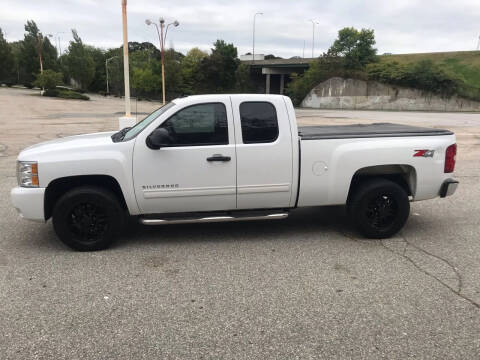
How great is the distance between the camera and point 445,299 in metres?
3.68

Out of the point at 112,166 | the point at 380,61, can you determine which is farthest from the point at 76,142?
the point at 380,61

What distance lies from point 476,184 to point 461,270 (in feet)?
16.8

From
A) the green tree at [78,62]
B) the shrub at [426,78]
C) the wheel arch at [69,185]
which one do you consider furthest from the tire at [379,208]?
the green tree at [78,62]

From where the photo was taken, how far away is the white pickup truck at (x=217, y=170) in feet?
15.2

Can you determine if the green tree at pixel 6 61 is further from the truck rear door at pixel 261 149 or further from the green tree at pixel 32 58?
the truck rear door at pixel 261 149

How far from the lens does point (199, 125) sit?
4773 mm

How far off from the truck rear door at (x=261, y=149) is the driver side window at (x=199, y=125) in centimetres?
17

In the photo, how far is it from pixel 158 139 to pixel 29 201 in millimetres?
1616

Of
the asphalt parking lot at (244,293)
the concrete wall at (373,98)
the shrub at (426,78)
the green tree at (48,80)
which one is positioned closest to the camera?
the asphalt parking lot at (244,293)

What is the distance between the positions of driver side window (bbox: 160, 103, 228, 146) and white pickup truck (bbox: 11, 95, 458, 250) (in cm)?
1

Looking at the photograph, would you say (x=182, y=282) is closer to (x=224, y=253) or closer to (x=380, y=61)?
(x=224, y=253)

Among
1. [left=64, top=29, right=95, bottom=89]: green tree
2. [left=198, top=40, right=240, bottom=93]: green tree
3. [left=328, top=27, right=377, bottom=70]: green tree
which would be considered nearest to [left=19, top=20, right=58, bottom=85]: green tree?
[left=64, top=29, right=95, bottom=89]: green tree

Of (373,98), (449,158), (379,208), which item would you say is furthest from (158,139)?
(373,98)

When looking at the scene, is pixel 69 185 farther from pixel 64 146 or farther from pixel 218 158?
pixel 218 158
